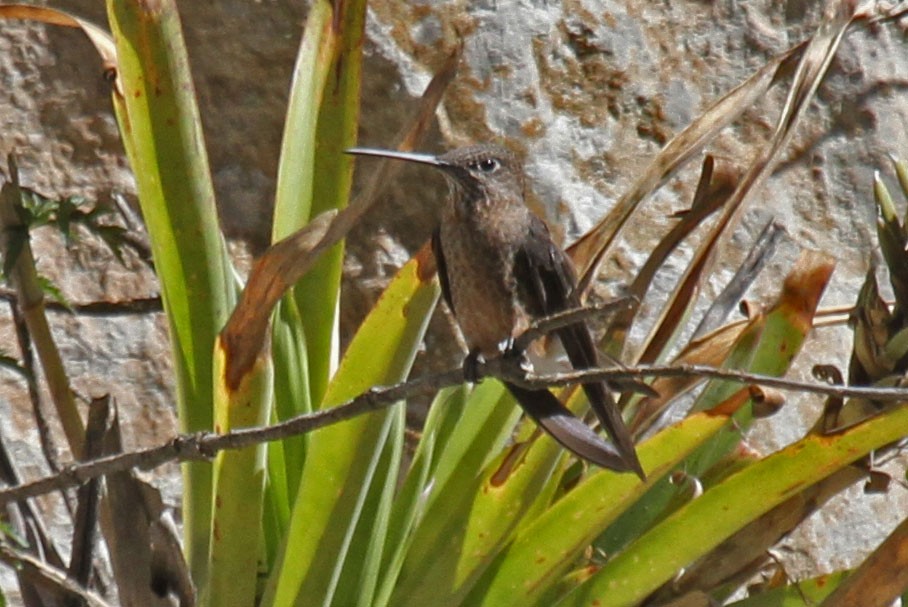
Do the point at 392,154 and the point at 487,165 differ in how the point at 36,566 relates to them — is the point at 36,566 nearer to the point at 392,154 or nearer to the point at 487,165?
the point at 392,154

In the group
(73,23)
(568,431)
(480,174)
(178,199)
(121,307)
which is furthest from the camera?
(121,307)

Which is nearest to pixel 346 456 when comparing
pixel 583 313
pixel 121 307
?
pixel 583 313

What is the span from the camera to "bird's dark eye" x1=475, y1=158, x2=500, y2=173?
2.39 metres

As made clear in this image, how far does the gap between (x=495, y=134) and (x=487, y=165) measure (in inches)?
24.3

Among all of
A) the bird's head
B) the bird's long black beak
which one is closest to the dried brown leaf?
the bird's long black beak

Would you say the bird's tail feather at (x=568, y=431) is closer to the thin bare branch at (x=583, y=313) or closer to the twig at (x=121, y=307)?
the thin bare branch at (x=583, y=313)

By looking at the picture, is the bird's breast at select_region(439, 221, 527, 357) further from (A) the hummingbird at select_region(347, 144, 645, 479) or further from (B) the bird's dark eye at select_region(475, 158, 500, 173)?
(B) the bird's dark eye at select_region(475, 158, 500, 173)

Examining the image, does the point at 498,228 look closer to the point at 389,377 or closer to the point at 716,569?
the point at 389,377

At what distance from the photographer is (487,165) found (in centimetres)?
241

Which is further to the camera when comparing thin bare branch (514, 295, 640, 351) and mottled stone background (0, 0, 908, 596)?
mottled stone background (0, 0, 908, 596)

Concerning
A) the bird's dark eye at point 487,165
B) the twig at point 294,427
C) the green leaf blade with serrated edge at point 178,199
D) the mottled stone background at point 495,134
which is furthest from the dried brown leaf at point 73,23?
the twig at point 294,427

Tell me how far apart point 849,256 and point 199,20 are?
1.60 metres

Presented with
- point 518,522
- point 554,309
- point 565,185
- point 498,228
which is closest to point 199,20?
point 565,185

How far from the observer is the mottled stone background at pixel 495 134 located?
9.53 feet
